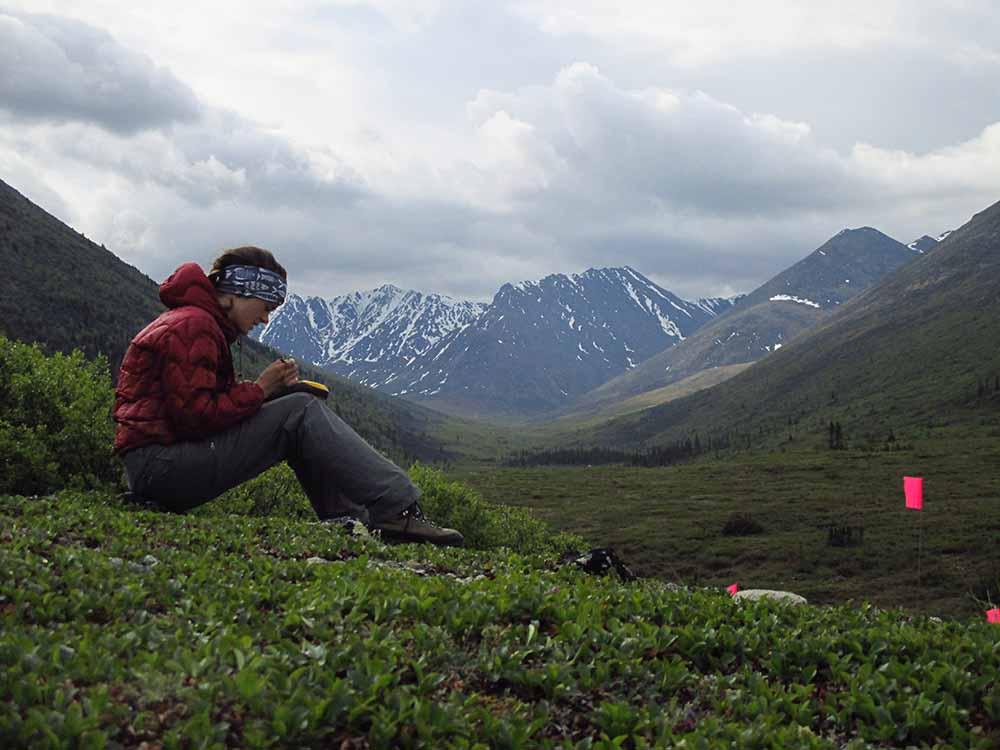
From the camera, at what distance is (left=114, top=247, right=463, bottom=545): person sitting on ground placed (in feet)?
31.7

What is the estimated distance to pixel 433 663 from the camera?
566 centimetres

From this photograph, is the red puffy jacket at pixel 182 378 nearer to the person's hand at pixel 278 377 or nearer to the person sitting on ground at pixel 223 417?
the person sitting on ground at pixel 223 417

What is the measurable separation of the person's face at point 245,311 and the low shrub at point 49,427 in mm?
6162

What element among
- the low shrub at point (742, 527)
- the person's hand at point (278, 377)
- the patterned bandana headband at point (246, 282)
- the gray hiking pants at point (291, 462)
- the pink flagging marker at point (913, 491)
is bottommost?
the low shrub at point (742, 527)

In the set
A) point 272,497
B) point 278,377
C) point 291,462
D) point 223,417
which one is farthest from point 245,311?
A: point 272,497

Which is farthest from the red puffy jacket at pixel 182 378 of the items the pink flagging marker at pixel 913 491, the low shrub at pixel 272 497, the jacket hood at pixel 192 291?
the pink flagging marker at pixel 913 491

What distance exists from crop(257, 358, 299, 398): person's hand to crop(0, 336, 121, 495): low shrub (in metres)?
6.13

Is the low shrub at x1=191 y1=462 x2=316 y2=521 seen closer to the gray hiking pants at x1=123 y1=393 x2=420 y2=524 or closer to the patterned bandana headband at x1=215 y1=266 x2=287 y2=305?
the gray hiking pants at x1=123 y1=393 x2=420 y2=524

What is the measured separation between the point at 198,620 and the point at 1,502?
644 cm

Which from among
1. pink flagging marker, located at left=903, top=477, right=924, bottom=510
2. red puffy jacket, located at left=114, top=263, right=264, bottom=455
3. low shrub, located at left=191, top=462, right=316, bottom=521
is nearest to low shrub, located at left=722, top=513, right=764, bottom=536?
pink flagging marker, located at left=903, top=477, right=924, bottom=510

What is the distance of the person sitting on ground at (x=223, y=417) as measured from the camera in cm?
967

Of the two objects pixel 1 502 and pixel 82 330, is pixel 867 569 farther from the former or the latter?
pixel 82 330

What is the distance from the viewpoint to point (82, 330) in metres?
180

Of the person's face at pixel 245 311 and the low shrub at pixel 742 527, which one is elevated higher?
the person's face at pixel 245 311
